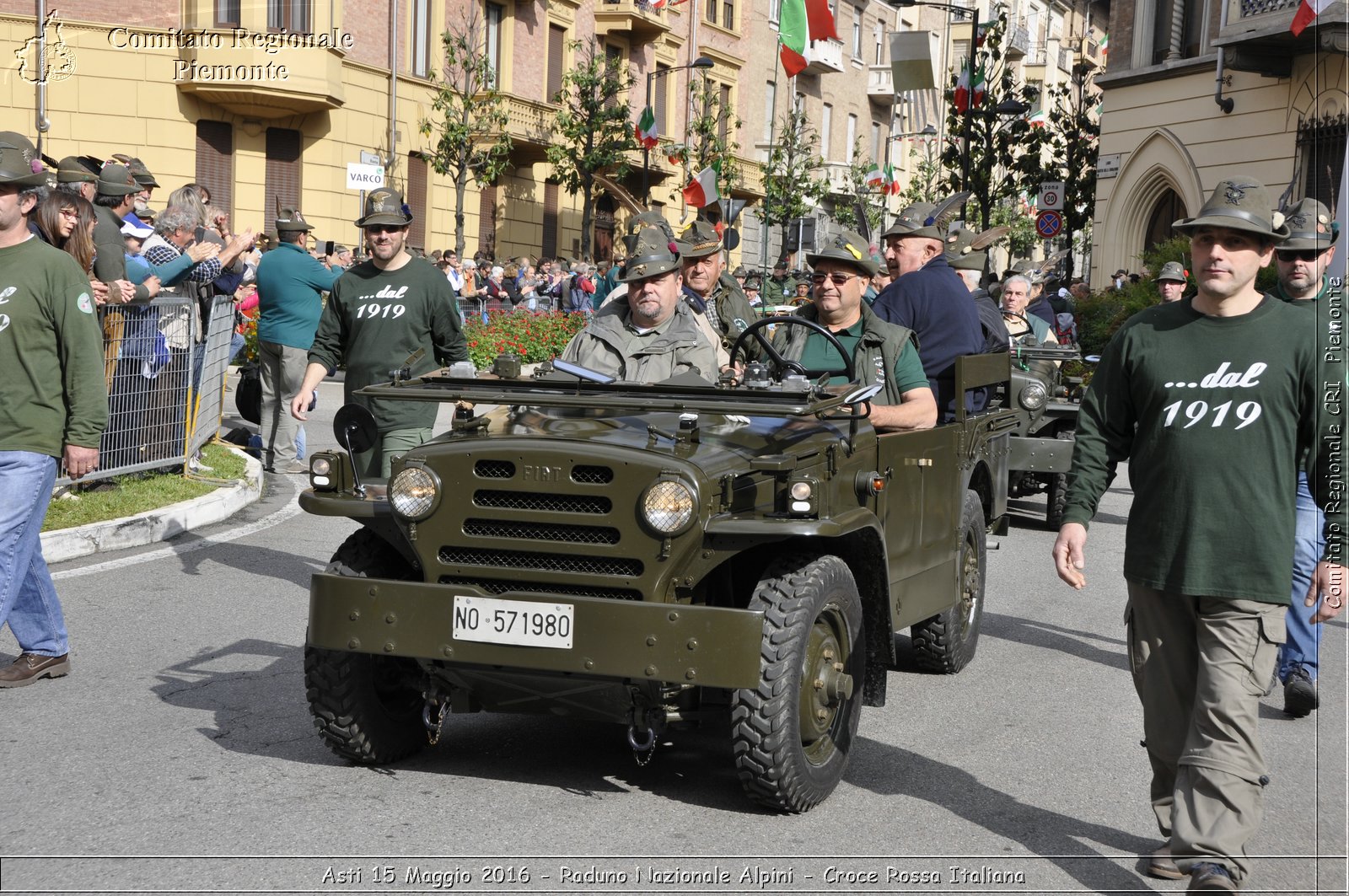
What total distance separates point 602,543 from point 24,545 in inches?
103

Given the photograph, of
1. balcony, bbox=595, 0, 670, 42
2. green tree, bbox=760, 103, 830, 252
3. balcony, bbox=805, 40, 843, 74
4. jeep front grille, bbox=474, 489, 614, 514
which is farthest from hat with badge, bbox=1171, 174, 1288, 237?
balcony, bbox=805, 40, 843, 74

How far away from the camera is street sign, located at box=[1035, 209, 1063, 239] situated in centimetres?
2520

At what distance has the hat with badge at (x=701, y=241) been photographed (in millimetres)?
10164

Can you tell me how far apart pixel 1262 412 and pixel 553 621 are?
2.13 meters

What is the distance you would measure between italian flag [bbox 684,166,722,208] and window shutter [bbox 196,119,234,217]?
437 inches

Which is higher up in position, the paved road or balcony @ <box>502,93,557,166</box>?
balcony @ <box>502,93,557,166</box>

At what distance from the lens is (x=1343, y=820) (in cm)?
541

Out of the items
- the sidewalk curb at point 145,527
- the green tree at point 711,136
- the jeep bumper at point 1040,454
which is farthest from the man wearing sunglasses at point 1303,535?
the green tree at point 711,136

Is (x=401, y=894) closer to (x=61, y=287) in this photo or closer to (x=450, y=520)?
(x=450, y=520)

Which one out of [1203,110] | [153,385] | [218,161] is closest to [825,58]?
[1203,110]

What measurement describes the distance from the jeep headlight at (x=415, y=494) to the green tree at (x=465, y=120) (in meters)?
31.2

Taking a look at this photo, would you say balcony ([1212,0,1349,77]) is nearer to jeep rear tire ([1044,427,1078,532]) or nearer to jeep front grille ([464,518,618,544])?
jeep rear tire ([1044,427,1078,532])

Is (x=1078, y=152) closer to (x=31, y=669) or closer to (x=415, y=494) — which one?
(x=31, y=669)

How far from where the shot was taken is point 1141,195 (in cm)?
3353
